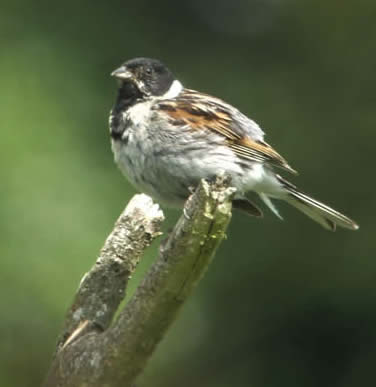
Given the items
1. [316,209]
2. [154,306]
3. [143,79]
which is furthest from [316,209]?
[154,306]

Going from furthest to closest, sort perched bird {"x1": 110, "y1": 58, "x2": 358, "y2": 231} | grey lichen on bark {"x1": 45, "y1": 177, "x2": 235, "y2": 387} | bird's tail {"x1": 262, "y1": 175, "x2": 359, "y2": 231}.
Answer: bird's tail {"x1": 262, "y1": 175, "x2": 359, "y2": 231} < perched bird {"x1": 110, "y1": 58, "x2": 358, "y2": 231} < grey lichen on bark {"x1": 45, "y1": 177, "x2": 235, "y2": 387}

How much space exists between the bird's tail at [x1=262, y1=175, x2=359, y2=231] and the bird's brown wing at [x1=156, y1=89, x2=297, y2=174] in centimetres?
24

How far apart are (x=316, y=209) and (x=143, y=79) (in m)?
1.02

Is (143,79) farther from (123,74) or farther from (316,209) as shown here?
(316,209)

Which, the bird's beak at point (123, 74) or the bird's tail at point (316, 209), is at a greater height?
the bird's beak at point (123, 74)

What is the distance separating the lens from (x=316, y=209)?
20.8 feet

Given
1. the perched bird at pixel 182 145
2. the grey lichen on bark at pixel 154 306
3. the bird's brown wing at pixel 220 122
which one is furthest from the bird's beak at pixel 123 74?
the grey lichen on bark at pixel 154 306

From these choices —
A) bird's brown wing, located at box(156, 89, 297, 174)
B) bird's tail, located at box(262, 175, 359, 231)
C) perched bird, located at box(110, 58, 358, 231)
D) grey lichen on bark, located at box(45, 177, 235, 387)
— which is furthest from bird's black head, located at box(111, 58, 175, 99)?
grey lichen on bark, located at box(45, 177, 235, 387)

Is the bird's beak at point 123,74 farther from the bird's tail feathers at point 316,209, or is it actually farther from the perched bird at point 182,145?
the bird's tail feathers at point 316,209

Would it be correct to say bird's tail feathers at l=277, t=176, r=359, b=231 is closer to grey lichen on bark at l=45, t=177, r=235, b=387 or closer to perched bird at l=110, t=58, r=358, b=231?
perched bird at l=110, t=58, r=358, b=231

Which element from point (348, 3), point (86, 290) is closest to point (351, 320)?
point (348, 3)

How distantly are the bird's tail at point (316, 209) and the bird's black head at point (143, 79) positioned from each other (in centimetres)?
71

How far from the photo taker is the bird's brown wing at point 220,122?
5.95m

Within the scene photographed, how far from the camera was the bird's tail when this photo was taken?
6.30m
